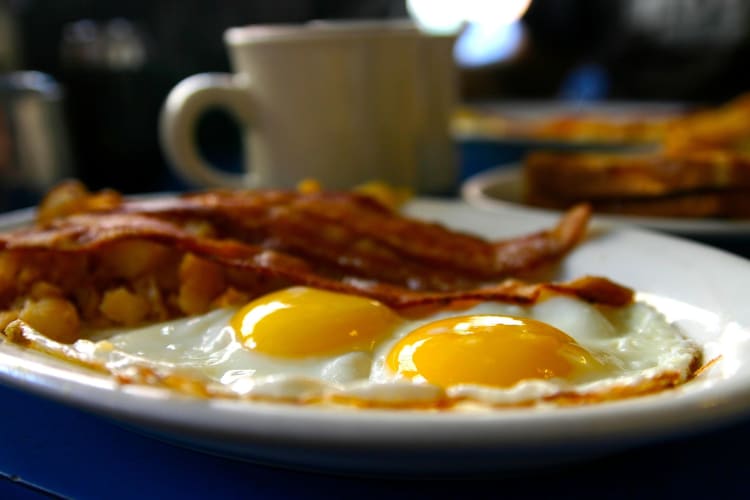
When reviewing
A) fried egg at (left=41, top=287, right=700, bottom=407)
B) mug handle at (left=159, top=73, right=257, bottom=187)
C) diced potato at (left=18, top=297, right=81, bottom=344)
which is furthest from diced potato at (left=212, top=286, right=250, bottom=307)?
mug handle at (left=159, top=73, right=257, bottom=187)

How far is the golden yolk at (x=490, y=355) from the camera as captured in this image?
1.91 ft

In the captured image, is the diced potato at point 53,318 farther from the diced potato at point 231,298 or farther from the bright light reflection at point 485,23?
the bright light reflection at point 485,23

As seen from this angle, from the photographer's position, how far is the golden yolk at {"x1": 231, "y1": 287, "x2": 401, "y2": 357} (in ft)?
2.16

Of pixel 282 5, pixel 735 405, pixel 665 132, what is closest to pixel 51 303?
pixel 735 405

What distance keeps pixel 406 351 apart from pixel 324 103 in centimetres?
85

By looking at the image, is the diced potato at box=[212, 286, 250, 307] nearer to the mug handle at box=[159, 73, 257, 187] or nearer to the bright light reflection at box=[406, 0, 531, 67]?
the mug handle at box=[159, 73, 257, 187]

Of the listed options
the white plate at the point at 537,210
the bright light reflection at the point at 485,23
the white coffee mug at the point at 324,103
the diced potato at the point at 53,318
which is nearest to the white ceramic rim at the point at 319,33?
the white coffee mug at the point at 324,103

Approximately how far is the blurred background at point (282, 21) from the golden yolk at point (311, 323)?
2.96 feet

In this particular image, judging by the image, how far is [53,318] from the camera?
70 centimetres

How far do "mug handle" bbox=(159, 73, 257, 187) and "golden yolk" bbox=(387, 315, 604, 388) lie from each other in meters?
0.84

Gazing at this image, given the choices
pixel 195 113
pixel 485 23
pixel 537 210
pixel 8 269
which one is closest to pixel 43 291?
pixel 8 269

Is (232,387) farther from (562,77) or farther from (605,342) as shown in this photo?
(562,77)

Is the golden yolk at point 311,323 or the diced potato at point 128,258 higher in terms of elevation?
the diced potato at point 128,258

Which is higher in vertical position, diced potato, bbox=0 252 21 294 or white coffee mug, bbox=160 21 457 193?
white coffee mug, bbox=160 21 457 193
